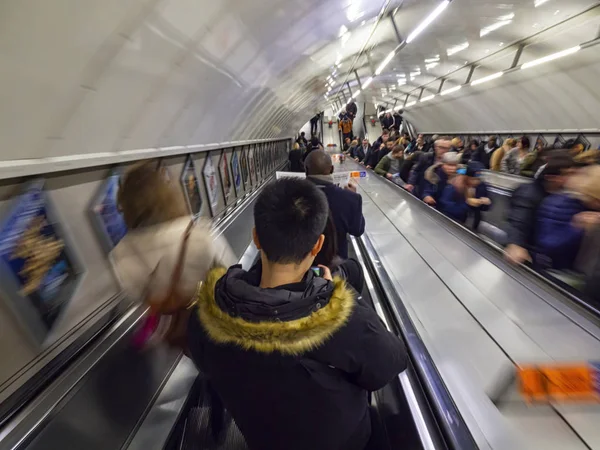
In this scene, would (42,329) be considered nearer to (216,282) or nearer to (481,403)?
(216,282)

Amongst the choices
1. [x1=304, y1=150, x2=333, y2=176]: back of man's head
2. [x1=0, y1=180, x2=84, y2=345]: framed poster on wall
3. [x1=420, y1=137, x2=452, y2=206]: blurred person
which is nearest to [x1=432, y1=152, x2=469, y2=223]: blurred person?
[x1=420, y1=137, x2=452, y2=206]: blurred person

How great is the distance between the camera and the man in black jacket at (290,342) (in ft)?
3.72

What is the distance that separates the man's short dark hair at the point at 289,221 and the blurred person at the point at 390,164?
304 inches

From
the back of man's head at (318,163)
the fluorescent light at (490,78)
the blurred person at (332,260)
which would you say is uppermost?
the fluorescent light at (490,78)

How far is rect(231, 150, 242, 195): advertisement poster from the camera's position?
7.44m

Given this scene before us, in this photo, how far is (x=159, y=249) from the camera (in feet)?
6.16

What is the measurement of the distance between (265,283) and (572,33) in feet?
32.3

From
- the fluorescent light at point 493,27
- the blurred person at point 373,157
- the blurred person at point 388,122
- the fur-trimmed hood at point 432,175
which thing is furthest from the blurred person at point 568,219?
the blurred person at point 388,122

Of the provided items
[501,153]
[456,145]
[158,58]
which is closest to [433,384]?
[158,58]

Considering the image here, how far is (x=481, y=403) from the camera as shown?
2176mm

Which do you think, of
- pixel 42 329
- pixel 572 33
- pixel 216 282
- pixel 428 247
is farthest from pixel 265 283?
pixel 572 33

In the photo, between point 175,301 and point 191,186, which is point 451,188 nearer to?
point 191,186

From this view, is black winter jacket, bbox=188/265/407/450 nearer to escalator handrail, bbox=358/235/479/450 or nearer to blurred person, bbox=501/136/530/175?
escalator handrail, bbox=358/235/479/450

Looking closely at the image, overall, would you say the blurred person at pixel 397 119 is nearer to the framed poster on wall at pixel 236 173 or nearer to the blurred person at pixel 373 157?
the blurred person at pixel 373 157
